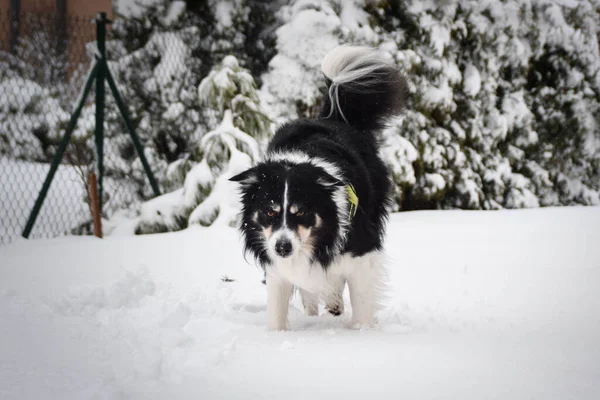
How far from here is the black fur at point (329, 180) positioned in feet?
8.81

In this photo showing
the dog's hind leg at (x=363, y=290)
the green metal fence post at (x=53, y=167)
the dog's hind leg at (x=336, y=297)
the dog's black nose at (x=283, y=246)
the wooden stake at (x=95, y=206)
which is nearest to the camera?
the dog's black nose at (x=283, y=246)

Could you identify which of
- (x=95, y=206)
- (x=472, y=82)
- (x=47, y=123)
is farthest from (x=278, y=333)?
(x=472, y=82)

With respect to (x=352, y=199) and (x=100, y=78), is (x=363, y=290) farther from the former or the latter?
(x=100, y=78)

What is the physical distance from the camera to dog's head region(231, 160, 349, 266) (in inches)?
103

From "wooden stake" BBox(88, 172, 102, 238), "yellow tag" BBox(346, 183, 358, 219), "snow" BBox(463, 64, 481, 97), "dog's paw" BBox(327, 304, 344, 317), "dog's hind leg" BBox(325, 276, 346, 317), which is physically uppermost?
"snow" BBox(463, 64, 481, 97)

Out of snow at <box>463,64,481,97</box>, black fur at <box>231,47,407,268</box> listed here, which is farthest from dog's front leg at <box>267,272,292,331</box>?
snow at <box>463,64,481,97</box>

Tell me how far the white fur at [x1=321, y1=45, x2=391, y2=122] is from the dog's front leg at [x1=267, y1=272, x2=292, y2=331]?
56.5 inches

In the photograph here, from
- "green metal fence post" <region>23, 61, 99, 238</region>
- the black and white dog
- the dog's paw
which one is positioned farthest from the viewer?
"green metal fence post" <region>23, 61, 99, 238</region>

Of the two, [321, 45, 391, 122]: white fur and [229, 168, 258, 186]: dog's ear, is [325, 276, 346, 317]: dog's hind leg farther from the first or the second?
[321, 45, 391, 122]: white fur

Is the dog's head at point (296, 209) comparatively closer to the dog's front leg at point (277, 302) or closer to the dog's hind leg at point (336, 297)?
the dog's front leg at point (277, 302)

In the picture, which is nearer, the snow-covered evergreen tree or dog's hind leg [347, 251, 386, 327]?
dog's hind leg [347, 251, 386, 327]

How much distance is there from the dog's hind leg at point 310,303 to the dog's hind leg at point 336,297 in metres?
0.11

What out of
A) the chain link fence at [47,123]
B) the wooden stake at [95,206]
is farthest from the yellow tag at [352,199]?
the chain link fence at [47,123]

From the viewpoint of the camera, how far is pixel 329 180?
2.67 metres
